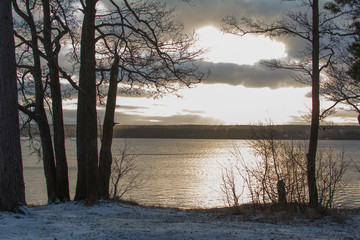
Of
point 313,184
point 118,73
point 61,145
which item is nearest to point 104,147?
point 61,145

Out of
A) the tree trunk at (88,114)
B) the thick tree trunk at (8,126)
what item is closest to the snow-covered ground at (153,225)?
the thick tree trunk at (8,126)

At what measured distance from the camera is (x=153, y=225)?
8.10m

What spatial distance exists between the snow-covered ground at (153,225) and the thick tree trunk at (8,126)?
1.56 feet

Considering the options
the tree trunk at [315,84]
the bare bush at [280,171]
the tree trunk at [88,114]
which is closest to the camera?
the bare bush at [280,171]

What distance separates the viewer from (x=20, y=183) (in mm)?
8141

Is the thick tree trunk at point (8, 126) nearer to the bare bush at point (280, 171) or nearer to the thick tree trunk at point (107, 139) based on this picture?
the thick tree trunk at point (107, 139)

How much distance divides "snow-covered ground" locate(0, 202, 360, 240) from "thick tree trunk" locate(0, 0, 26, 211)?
476mm

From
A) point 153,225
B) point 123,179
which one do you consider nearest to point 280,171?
point 153,225

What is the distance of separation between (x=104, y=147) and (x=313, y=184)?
7.27 m

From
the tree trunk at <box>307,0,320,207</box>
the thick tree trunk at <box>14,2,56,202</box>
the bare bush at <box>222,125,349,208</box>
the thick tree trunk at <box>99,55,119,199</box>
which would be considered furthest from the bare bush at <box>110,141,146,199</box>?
the tree trunk at <box>307,0,320,207</box>

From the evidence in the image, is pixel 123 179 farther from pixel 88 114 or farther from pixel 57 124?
pixel 88 114

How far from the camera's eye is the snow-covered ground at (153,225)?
6.85m

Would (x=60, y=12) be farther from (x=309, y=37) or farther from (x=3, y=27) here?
(x=309, y=37)

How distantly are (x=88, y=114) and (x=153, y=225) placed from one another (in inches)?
192
